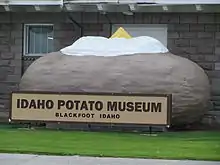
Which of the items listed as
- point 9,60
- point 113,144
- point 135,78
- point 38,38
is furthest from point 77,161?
point 38,38

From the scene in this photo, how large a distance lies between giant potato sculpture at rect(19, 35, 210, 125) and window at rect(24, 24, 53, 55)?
14.7 feet

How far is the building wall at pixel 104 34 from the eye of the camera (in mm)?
20297

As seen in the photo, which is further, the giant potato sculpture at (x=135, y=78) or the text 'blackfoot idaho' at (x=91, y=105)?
the giant potato sculpture at (x=135, y=78)

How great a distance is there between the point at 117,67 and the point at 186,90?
5.94ft

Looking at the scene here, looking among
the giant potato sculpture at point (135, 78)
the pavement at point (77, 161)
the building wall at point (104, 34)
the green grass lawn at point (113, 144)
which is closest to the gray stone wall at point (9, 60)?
the building wall at point (104, 34)

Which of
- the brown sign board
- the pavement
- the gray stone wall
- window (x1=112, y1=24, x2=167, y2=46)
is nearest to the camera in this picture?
the pavement

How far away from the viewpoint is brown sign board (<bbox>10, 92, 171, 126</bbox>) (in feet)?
51.0

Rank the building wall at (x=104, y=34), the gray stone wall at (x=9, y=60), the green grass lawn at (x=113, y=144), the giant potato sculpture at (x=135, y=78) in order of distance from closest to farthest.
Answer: the green grass lawn at (x=113, y=144)
the giant potato sculpture at (x=135, y=78)
the building wall at (x=104, y=34)
the gray stone wall at (x=9, y=60)

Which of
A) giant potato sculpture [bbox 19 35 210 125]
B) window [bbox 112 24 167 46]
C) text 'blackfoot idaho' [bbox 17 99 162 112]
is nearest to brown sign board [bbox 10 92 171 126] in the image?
text 'blackfoot idaho' [bbox 17 99 162 112]

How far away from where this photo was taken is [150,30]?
2092 centimetres

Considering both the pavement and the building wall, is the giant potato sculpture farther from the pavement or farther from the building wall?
the pavement

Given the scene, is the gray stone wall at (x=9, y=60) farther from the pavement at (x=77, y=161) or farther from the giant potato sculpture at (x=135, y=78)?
the pavement at (x=77, y=161)

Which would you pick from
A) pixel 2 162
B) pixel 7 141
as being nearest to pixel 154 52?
pixel 7 141

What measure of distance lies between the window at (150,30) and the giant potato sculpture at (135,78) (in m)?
3.49
